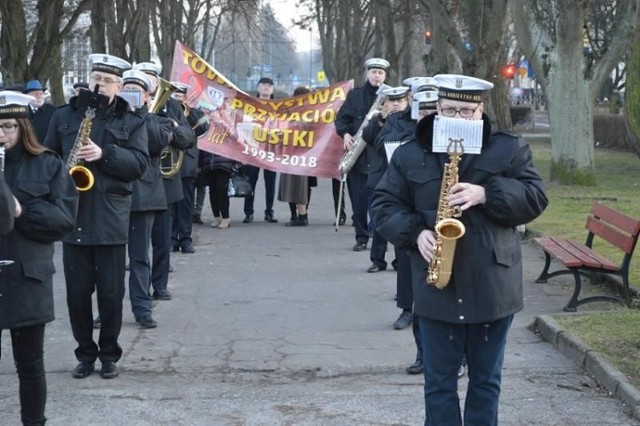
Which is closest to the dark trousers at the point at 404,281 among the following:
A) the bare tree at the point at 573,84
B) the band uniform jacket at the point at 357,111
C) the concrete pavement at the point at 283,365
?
the concrete pavement at the point at 283,365

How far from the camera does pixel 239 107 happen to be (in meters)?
17.2

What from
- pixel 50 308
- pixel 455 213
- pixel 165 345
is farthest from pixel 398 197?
pixel 165 345

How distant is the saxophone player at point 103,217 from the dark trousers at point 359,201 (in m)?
5.44

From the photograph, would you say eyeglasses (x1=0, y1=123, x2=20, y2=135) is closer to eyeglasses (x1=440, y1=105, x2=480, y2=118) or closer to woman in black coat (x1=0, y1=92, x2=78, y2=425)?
woman in black coat (x1=0, y1=92, x2=78, y2=425)

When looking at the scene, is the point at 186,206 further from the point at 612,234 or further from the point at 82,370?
the point at 82,370

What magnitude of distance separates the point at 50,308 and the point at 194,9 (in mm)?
33084

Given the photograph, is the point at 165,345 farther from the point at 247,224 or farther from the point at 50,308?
the point at 247,224

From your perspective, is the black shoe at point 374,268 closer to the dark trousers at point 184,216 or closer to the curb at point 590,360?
the dark trousers at point 184,216

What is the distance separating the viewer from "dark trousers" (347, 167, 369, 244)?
42.4ft

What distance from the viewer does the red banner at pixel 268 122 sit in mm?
16797

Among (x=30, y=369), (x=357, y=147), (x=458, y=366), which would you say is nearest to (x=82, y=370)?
(x=30, y=369)

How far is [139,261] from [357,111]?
15.2 ft

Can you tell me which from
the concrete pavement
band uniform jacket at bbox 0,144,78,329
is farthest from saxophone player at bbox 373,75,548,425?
band uniform jacket at bbox 0,144,78,329

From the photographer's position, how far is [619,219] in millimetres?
10164
